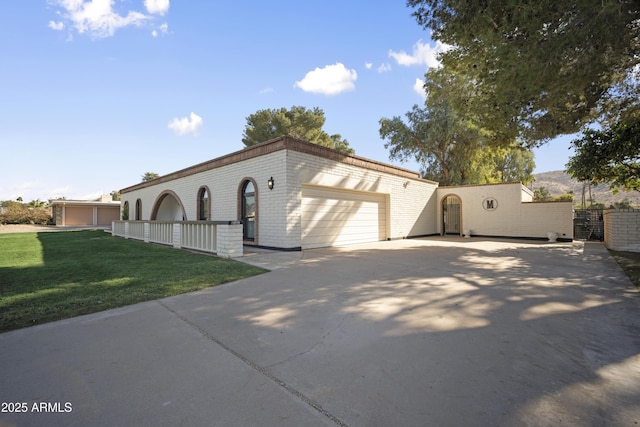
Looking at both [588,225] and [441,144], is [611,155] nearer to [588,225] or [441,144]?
[588,225]

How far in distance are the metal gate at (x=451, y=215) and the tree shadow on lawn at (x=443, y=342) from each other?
12472 mm

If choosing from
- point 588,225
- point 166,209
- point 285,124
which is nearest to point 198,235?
point 166,209

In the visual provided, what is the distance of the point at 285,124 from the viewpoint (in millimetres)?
23547

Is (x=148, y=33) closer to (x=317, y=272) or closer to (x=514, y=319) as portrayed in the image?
(x=317, y=272)

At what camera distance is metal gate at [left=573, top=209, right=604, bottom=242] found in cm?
1339

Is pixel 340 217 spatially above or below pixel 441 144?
below

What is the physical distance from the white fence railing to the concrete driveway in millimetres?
3517

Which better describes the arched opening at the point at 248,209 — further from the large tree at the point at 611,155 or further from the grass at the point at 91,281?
the large tree at the point at 611,155

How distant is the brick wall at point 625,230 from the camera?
9125 millimetres

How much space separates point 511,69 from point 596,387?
618 cm

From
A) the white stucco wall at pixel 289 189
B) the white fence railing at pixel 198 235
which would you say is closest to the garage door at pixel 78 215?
the white stucco wall at pixel 289 189

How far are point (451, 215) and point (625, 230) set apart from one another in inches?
341

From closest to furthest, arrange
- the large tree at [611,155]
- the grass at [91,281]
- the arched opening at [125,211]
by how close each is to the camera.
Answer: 1. the grass at [91,281]
2. the large tree at [611,155]
3. the arched opening at [125,211]

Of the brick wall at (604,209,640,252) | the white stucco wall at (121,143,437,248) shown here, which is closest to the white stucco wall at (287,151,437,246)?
the white stucco wall at (121,143,437,248)
